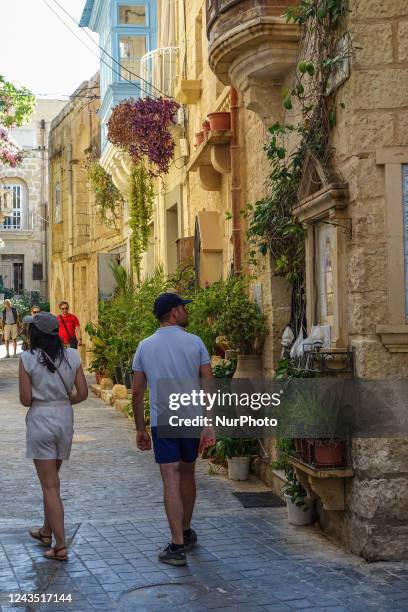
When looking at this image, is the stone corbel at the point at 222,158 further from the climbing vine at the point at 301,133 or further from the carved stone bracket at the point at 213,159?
the climbing vine at the point at 301,133

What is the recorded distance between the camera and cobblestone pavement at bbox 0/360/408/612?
555cm

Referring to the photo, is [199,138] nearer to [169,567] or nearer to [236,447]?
[236,447]

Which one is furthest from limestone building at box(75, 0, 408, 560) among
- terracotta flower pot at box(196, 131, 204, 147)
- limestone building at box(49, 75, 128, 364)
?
limestone building at box(49, 75, 128, 364)

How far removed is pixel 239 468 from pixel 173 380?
10.1 ft

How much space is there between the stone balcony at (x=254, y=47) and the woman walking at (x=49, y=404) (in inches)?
118

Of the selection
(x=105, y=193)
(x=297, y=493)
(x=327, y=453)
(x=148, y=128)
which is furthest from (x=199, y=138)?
(x=105, y=193)

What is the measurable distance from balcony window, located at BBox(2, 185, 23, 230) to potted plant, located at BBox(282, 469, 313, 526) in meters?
46.4

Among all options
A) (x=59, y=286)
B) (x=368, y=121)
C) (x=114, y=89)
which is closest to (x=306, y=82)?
(x=368, y=121)

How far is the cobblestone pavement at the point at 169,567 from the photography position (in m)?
5.55

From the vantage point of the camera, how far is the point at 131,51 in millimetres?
18781

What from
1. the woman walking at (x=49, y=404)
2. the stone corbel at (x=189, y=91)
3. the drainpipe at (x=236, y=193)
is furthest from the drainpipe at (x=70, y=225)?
the woman walking at (x=49, y=404)

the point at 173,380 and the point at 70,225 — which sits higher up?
the point at 70,225

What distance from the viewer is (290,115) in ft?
27.7

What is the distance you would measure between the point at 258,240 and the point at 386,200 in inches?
109
